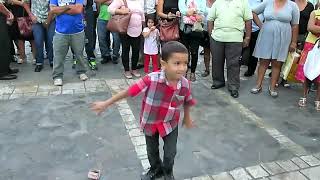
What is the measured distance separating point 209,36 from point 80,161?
340cm

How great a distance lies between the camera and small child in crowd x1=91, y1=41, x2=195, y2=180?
287cm

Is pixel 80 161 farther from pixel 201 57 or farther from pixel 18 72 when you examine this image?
pixel 201 57

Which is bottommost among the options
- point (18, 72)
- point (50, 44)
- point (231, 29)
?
point (18, 72)

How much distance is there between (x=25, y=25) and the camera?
22.5 feet

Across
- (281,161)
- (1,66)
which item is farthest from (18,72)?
(281,161)

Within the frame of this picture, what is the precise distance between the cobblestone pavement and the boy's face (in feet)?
3.95

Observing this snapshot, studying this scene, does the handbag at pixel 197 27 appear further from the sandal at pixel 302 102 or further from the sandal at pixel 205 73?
the sandal at pixel 302 102

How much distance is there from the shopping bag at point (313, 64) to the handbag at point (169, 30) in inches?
86.9

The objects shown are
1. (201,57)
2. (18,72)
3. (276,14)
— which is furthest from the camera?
(201,57)

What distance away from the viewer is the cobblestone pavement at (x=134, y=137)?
3.67 meters

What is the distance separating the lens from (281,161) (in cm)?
384

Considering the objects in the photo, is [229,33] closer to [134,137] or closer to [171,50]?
[134,137]

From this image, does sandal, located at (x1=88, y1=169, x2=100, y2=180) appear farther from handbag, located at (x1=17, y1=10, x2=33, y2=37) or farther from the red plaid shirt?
handbag, located at (x1=17, y1=10, x2=33, y2=37)

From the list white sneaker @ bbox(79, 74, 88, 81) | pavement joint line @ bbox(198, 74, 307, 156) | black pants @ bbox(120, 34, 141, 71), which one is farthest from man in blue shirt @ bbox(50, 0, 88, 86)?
pavement joint line @ bbox(198, 74, 307, 156)
